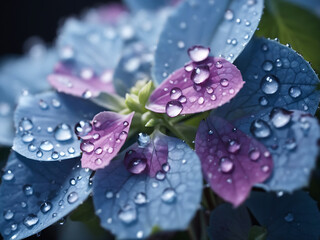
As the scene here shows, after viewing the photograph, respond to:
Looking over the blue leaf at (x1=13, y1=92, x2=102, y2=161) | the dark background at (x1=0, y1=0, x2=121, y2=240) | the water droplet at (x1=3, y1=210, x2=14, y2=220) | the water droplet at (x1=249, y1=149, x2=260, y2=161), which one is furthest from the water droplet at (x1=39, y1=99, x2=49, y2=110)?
the dark background at (x1=0, y1=0, x2=121, y2=240)

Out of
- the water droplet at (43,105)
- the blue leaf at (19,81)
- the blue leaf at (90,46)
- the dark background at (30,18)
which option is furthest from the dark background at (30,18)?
the water droplet at (43,105)

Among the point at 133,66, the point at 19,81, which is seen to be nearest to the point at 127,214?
the point at 133,66

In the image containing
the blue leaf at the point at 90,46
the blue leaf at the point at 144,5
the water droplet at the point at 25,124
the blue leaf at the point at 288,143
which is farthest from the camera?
the blue leaf at the point at 144,5

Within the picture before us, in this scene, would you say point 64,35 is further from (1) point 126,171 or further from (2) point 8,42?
(2) point 8,42

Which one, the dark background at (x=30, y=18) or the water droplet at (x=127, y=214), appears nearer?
the water droplet at (x=127, y=214)

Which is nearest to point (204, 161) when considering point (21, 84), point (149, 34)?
point (149, 34)

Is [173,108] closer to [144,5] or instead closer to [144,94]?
[144,94]

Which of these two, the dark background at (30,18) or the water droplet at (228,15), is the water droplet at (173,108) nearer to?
the water droplet at (228,15)
